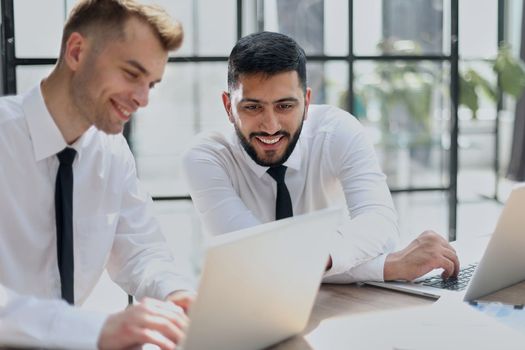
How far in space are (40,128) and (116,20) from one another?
0.98 ft

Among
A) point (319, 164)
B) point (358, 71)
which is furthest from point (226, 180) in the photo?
point (358, 71)

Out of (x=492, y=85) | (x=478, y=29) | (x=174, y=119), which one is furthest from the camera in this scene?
(x=492, y=85)

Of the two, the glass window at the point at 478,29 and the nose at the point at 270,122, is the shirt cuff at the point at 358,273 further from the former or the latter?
the glass window at the point at 478,29

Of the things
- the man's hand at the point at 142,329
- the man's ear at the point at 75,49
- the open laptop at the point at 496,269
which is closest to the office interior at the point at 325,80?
the open laptop at the point at 496,269

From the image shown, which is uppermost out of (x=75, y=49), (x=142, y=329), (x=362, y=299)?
(x=75, y=49)

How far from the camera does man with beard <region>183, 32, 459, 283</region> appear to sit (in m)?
2.13

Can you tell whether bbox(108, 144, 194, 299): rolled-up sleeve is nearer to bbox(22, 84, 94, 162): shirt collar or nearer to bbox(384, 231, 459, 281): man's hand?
bbox(22, 84, 94, 162): shirt collar

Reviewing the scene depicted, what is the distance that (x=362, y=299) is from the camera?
1938mm

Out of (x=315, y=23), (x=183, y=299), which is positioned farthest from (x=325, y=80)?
(x=183, y=299)

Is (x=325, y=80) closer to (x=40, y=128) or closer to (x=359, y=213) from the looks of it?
(x=359, y=213)

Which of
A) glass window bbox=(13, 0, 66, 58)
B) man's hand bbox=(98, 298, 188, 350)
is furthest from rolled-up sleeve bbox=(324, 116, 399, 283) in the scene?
glass window bbox=(13, 0, 66, 58)

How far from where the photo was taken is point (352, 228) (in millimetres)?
2309

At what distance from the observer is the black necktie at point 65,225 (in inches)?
74.5

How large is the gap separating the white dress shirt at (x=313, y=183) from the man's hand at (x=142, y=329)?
0.77m
